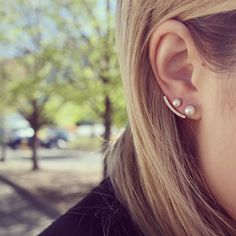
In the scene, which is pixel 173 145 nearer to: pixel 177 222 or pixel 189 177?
pixel 189 177

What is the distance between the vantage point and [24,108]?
1350 cm

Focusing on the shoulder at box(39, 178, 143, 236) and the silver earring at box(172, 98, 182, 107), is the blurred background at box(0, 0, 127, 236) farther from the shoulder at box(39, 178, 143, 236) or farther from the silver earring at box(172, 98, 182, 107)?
the silver earring at box(172, 98, 182, 107)

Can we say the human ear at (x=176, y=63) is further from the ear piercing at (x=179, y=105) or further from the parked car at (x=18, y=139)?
the parked car at (x=18, y=139)

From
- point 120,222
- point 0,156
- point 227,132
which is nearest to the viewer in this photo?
point 227,132

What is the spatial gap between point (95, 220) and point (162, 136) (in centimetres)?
27

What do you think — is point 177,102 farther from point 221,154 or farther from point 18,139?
point 18,139

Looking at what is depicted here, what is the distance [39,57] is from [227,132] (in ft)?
30.7

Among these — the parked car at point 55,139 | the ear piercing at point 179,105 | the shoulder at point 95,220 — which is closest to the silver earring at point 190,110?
the ear piercing at point 179,105

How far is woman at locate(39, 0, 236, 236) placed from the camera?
1.03 meters

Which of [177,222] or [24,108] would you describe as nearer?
[177,222]

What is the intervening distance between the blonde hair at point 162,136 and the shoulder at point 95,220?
0.03m

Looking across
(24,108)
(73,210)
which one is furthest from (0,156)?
(73,210)

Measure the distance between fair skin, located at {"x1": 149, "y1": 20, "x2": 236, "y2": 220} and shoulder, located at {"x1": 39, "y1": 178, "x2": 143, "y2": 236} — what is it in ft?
0.78

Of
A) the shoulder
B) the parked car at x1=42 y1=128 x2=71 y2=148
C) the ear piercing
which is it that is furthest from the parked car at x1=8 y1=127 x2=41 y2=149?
the ear piercing
